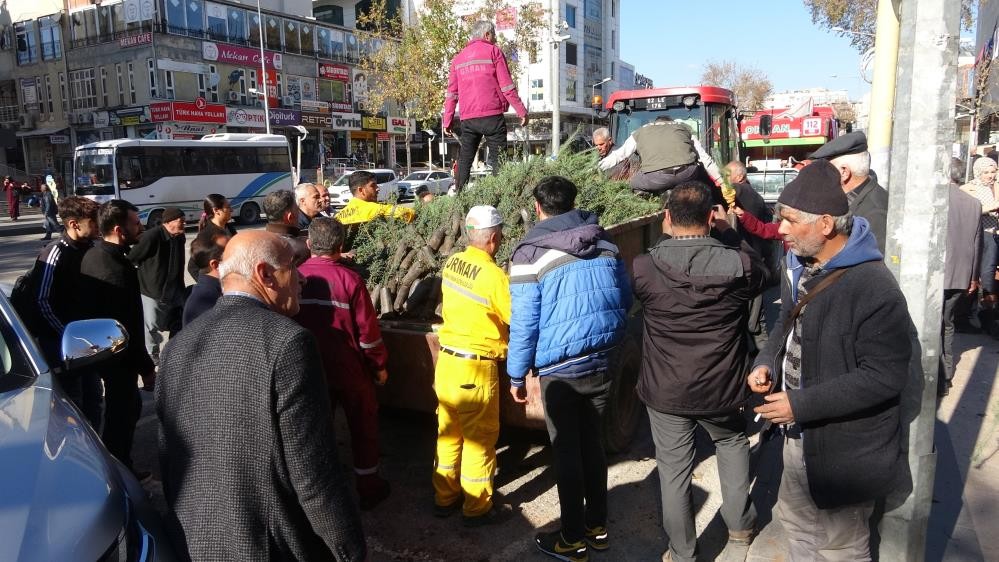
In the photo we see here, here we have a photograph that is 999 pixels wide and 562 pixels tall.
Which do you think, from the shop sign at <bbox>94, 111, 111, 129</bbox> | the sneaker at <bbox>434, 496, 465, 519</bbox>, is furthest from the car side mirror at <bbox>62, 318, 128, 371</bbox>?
the shop sign at <bbox>94, 111, 111, 129</bbox>

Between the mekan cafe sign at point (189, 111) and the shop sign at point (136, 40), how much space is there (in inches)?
131

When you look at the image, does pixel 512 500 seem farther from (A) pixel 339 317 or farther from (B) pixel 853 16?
(B) pixel 853 16

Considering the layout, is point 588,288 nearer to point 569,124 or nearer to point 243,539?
point 243,539

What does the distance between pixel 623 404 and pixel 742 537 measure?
4.10 ft

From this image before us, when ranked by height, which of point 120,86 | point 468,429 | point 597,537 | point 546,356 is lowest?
point 597,537

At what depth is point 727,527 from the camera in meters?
3.71

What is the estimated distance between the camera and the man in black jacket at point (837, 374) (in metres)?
2.29

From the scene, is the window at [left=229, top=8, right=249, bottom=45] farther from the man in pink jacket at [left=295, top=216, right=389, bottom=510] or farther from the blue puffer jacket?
the blue puffer jacket

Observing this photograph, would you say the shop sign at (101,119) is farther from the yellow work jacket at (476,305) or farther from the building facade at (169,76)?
the yellow work jacket at (476,305)

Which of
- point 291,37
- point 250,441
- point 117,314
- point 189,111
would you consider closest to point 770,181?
point 117,314

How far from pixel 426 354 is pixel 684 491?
180 centimetres

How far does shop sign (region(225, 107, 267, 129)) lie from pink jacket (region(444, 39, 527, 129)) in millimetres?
35115

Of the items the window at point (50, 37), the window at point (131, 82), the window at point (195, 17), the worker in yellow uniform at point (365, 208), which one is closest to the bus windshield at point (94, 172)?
the window at point (131, 82)

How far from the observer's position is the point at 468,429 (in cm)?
379
